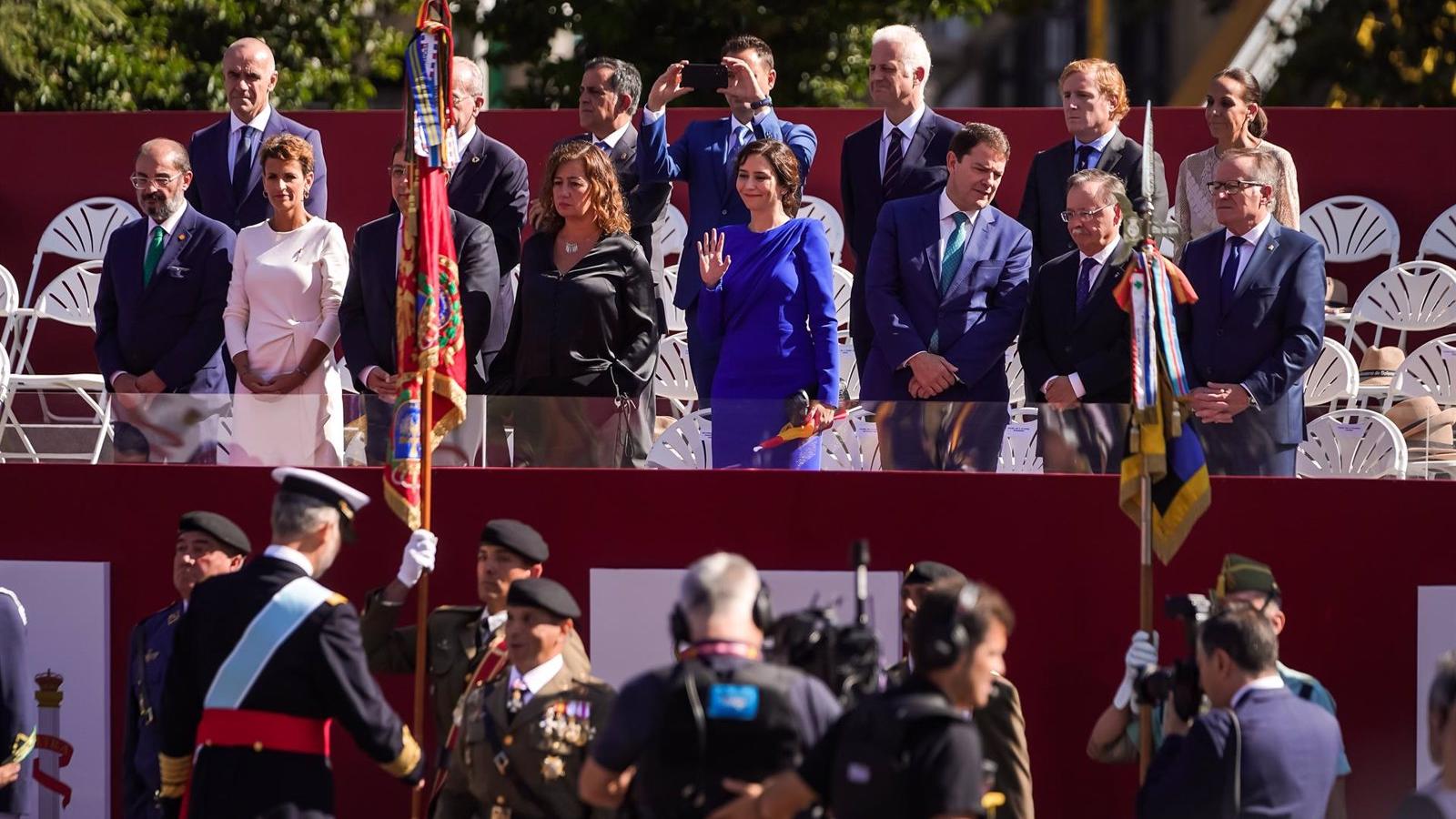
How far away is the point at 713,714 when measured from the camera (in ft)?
20.4

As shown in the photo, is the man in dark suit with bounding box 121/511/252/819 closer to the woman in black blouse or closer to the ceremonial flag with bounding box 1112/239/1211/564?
the woman in black blouse

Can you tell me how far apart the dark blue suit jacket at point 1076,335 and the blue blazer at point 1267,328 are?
269 mm

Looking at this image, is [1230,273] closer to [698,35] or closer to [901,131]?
[901,131]

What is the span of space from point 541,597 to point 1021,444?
2321 millimetres

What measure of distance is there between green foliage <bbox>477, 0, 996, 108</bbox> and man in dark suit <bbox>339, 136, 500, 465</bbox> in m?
7.16

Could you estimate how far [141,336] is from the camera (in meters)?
10.0

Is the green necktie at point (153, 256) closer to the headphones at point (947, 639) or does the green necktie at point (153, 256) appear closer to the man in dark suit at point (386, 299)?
the man in dark suit at point (386, 299)

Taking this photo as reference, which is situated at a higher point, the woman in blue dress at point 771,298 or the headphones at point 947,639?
the woman in blue dress at point 771,298

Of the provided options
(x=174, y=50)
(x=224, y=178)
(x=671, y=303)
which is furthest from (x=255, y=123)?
(x=174, y=50)

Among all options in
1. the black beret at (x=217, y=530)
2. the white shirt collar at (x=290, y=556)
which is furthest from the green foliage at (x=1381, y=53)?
the white shirt collar at (x=290, y=556)

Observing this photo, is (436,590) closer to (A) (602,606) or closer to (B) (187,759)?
(A) (602,606)

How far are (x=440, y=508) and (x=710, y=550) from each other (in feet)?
3.53

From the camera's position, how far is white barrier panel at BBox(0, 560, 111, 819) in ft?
30.5

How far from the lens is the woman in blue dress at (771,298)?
9.37m
